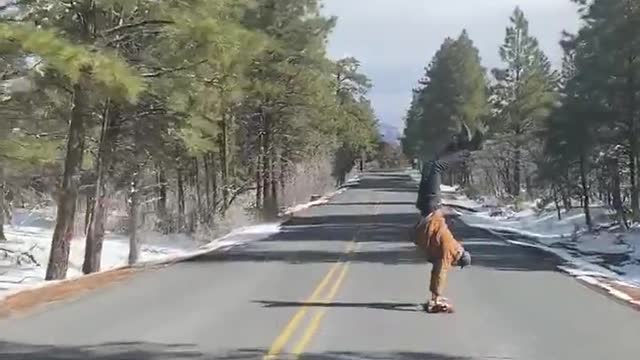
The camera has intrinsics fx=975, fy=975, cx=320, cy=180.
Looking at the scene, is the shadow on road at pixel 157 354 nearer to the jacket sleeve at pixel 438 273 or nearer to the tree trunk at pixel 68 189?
the jacket sleeve at pixel 438 273

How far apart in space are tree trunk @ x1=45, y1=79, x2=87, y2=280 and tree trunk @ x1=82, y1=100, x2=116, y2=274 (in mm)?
2128

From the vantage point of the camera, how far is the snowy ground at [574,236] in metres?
22.2

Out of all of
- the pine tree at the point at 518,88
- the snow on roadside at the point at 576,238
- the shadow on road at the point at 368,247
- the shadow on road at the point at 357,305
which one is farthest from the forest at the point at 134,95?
the pine tree at the point at 518,88

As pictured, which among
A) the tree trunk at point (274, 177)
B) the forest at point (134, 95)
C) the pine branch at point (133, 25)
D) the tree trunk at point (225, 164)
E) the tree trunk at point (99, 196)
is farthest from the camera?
Result: the tree trunk at point (274, 177)

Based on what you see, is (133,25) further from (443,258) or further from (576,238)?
(576,238)

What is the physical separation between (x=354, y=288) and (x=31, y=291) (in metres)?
5.18

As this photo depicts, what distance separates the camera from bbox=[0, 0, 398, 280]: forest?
640 inches

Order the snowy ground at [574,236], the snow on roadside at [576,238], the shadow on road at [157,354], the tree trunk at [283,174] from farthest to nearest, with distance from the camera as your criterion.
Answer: the tree trunk at [283,174] < the snowy ground at [574,236] < the snow on roadside at [576,238] < the shadow on road at [157,354]

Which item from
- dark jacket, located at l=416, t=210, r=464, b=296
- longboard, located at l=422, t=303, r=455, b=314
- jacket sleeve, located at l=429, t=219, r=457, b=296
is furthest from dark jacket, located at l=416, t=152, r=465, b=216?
longboard, located at l=422, t=303, r=455, b=314

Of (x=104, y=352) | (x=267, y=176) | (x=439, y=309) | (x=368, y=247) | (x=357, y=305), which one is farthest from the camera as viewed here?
(x=267, y=176)

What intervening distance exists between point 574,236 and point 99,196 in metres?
15.9

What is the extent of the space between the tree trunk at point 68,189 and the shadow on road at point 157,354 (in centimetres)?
1113

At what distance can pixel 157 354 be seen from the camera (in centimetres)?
934

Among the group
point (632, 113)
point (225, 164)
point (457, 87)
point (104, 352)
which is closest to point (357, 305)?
point (104, 352)
